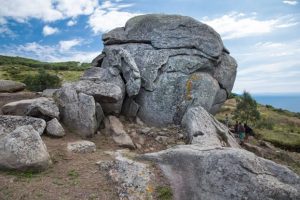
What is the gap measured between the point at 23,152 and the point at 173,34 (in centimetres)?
1595

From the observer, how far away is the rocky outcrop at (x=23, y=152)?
45.8 ft

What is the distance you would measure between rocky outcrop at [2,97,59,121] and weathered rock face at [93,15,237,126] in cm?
588

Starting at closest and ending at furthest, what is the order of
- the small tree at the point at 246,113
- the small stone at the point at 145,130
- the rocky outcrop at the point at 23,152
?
the rocky outcrop at the point at 23,152 → the small stone at the point at 145,130 → the small tree at the point at 246,113

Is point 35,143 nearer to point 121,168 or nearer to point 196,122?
point 121,168

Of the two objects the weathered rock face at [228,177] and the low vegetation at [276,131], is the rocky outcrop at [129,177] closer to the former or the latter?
the weathered rock face at [228,177]

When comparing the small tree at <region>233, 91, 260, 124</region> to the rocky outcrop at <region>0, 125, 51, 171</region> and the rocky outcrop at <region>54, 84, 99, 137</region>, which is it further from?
the rocky outcrop at <region>0, 125, 51, 171</region>

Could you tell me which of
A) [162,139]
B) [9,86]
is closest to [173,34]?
[162,139]

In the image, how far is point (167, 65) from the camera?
25.2 metres

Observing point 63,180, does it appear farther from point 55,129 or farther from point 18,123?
point 18,123

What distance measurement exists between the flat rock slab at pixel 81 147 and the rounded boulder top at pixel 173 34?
1105 cm

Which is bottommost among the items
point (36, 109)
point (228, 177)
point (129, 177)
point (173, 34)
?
point (129, 177)

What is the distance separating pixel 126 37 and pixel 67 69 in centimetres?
10098

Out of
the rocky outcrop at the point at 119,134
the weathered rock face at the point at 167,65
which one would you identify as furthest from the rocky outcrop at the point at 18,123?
the weathered rock face at the point at 167,65

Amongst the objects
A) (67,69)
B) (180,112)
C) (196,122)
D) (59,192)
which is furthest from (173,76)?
(67,69)
